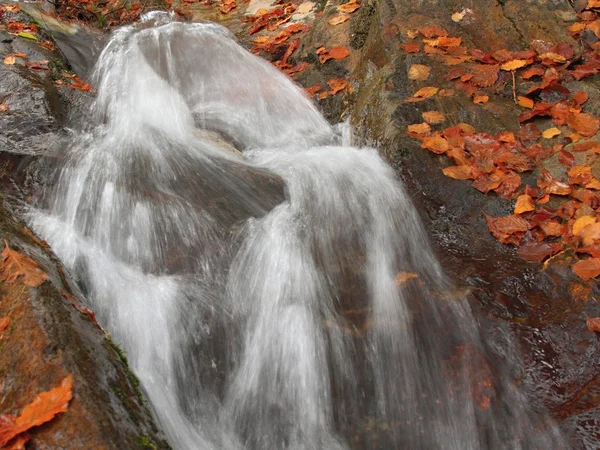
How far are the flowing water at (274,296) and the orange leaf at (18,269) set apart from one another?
0.80 m

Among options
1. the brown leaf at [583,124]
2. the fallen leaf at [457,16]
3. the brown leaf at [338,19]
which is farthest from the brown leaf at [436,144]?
the brown leaf at [338,19]

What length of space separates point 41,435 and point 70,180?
259cm

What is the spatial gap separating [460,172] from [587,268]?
109cm

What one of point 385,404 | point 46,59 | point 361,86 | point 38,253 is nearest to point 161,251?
point 38,253

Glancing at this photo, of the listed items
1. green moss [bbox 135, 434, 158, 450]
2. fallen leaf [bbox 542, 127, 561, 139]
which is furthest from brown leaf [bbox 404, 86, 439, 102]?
green moss [bbox 135, 434, 158, 450]

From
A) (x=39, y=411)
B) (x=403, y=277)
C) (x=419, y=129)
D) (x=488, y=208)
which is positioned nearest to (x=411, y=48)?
(x=419, y=129)

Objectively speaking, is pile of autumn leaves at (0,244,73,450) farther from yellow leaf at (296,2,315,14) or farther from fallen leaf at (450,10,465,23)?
yellow leaf at (296,2,315,14)

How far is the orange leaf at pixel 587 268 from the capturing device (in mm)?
2936

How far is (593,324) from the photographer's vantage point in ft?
8.97

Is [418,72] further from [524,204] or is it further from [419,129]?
[524,204]

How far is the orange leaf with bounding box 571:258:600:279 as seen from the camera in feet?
9.63

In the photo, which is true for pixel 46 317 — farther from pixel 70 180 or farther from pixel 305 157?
pixel 305 157

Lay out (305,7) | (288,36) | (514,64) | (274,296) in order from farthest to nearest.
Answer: (305,7) → (288,36) → (514,64) → (274,296)

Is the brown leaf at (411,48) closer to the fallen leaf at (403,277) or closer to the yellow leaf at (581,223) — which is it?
the yellow leaf at (581,223)
